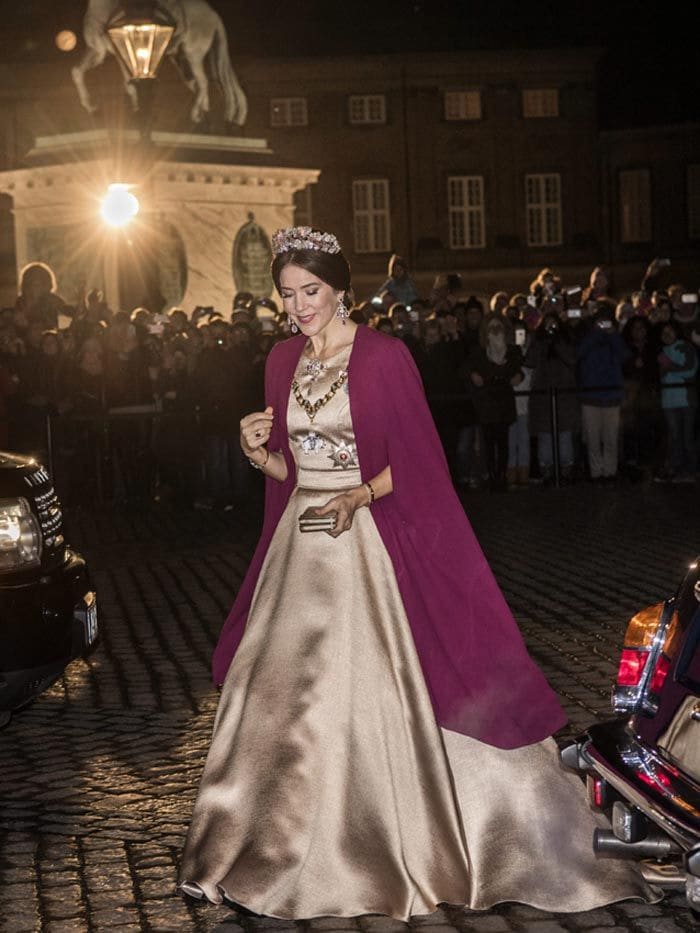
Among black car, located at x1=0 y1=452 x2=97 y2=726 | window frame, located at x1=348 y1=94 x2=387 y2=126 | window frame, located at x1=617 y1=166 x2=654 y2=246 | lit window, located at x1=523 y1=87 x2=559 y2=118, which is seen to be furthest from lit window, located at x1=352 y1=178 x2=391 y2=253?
black car, located at x1=0 y1=452 x2=97 y2=726

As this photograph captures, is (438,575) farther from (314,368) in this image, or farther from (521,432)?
(521,432)

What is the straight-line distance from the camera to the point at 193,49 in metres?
26.3

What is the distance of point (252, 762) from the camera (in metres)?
5.79

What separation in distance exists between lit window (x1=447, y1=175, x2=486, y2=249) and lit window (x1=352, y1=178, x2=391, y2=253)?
206 centimetres

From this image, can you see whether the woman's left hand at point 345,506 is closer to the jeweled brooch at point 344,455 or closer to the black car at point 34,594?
the jeweled brooch at point 344,455

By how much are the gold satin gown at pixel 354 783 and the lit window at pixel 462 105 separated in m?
56.0

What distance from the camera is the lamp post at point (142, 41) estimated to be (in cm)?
1916

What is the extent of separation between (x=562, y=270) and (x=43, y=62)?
17.3m

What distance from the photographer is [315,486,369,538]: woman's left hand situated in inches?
230

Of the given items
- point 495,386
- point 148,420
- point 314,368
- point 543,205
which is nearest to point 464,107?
point 543,205

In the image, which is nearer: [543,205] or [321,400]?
[321,400]

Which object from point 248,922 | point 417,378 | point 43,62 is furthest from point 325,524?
point 43,62

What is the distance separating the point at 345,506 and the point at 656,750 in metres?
1.46

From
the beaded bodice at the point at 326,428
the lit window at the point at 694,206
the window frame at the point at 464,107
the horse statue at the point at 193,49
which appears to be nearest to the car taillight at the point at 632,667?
the beaded bodice at the point at 326,428
